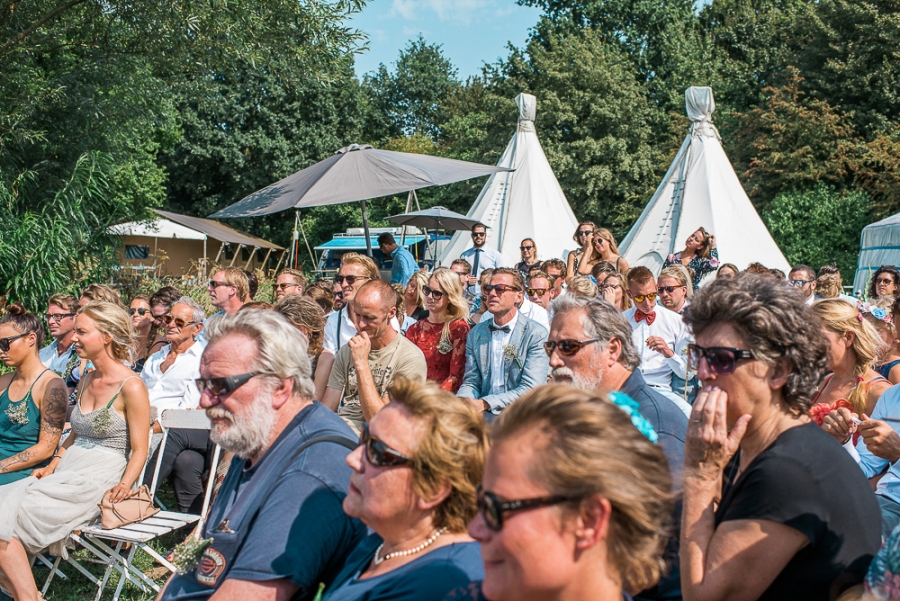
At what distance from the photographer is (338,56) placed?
43.0 ft

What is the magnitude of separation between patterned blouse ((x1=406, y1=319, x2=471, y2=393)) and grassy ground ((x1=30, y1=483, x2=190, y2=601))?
2.23m

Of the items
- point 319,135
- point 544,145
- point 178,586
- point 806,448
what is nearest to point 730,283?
point 806,448

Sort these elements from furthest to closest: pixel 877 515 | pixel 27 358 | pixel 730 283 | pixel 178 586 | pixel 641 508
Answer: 1. pixel 27 358
2. pixel 178 586
3. pixel 730 283
4. pixel 877 515
5. pixel 641 508

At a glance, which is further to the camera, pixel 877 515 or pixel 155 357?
pixel 155 357

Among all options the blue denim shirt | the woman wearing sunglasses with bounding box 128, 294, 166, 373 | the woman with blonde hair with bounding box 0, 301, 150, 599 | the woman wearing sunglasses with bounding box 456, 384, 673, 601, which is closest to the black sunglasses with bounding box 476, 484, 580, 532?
the woman wearing sunglasses with bounding box 456, 384, 673, 601

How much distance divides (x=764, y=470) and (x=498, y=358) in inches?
142

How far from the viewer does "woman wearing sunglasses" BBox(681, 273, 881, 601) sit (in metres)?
2.04

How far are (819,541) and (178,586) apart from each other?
2053mm

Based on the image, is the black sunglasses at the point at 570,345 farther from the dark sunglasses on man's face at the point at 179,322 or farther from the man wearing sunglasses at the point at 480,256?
the man wearing sunglasses at the point at 480,256

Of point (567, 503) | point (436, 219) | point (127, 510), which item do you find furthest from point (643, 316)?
point (436, 219)

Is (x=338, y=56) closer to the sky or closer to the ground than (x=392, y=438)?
closer to the sky

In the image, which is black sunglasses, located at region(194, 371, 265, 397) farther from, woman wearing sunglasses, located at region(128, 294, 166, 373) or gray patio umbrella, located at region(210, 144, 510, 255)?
gray patio umbrella, located at region(210, 144, 510, 255)

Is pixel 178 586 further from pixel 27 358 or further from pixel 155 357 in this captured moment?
pixel 155 357

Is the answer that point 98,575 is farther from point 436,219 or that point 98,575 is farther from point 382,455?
point 436,219
